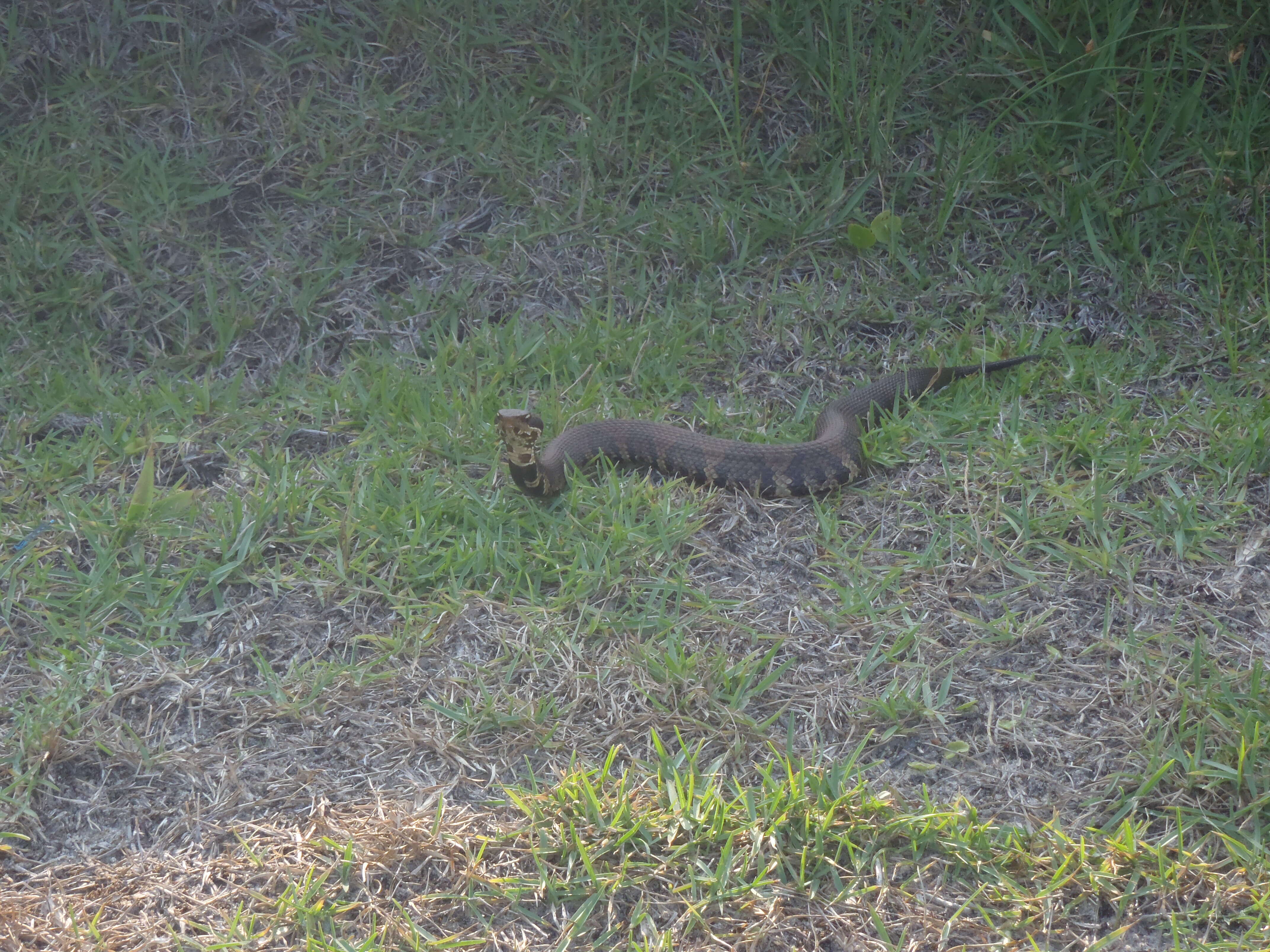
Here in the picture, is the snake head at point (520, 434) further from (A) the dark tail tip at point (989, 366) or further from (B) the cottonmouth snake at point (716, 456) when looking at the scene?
(A) the dark tail tip at point (989, 366)

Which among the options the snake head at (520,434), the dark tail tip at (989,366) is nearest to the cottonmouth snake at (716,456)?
the snake head at (520,434)

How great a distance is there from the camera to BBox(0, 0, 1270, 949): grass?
2738 millimetres

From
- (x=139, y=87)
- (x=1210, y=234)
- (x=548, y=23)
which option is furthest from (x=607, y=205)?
(x=1210, y=234)

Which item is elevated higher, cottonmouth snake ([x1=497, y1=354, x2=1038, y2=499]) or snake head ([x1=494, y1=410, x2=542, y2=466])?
snake head ([x1=494, y1=410, x2=542, y2=466])

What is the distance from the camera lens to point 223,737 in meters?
3.11

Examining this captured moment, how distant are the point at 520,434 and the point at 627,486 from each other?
1.66ft

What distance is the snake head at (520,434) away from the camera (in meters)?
3.69

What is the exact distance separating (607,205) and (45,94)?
2.78 metres

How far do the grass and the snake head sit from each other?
22cm

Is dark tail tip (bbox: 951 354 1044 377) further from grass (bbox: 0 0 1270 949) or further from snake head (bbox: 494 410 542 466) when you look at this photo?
snake head (bbox: 494 410 542 466)

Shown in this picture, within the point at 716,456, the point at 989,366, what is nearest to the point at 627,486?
the point at 716,456

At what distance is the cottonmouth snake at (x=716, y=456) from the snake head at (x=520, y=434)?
6cm

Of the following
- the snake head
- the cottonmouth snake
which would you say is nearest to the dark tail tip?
the cottonmouth snake

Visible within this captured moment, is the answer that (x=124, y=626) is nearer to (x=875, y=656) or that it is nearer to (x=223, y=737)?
(x=223, y=737)
